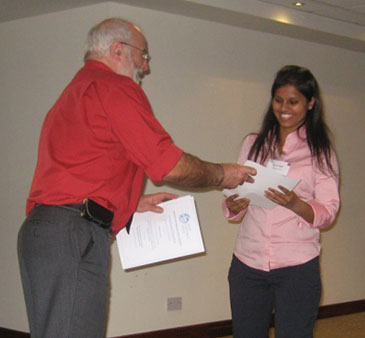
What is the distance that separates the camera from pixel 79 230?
1.69 metres

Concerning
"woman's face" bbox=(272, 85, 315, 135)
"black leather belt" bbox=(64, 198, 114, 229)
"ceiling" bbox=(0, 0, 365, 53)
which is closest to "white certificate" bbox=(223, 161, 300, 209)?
"woman's face" bbox=(272, 85, 315, 135)

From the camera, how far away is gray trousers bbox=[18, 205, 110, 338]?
1.65m

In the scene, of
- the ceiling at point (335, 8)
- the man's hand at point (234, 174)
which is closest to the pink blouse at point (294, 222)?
the man's hand at point (234, 174)

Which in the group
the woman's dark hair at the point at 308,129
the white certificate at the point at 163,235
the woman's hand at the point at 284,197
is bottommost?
the white certificate at the point at 163,235

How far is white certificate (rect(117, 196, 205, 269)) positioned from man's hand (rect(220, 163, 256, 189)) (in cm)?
16

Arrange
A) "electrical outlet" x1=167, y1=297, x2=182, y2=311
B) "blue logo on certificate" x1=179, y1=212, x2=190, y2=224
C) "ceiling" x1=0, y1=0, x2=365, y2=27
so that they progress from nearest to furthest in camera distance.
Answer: "blue logo on certificate" x1=179, y1=212, x2=190, y2=224
"ceiling" x1=0, y1=0, x2=365, y2=27
"electrical outlet" x1=167, y1=297, x2=182, y2=311

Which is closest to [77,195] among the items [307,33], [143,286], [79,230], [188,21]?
[79,230]

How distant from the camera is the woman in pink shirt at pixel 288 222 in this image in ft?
6.75

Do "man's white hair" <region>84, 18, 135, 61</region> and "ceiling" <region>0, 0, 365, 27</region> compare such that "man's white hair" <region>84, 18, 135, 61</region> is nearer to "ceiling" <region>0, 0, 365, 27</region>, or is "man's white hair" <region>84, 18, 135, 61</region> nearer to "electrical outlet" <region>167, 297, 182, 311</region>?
"ceiling" <region>0, 0, 365, 27</region>

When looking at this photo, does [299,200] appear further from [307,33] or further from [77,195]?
[307,33]

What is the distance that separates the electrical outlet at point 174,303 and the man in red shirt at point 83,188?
230 cm

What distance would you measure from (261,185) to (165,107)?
2.03 meters

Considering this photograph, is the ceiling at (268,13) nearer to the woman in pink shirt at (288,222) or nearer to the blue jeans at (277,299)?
the woman in pink shirt at (288,222)

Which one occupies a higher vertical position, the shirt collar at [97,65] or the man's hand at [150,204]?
the shirt collar at [97,65]
